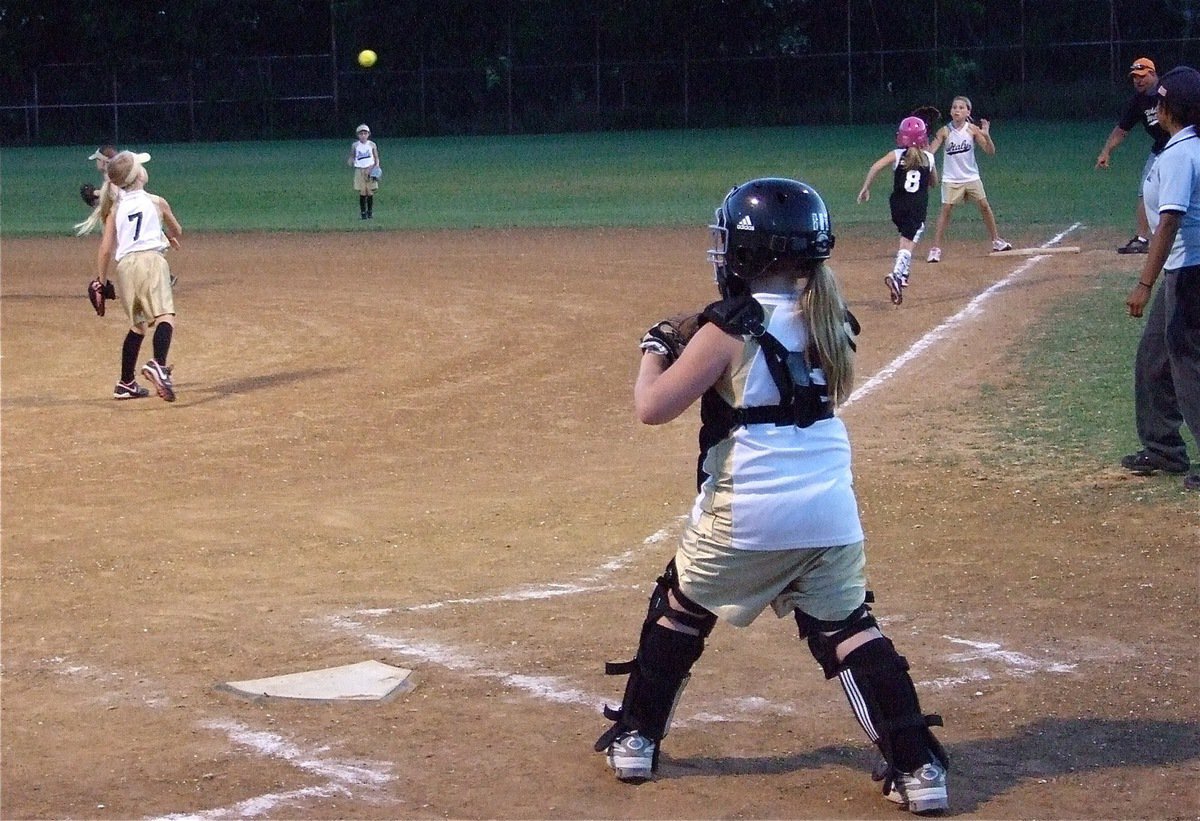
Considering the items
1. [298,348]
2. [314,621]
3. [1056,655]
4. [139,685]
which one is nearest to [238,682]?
[139,685]

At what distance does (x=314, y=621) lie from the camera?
6.57 m

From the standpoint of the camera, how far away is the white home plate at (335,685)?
5.61 m

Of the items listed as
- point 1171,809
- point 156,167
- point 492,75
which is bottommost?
point 1171,809

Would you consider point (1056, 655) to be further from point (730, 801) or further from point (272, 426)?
point (272, 426)

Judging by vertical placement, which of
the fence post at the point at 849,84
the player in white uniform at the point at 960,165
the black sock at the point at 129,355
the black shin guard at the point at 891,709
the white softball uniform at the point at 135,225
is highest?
the fence post at the point at 849,84

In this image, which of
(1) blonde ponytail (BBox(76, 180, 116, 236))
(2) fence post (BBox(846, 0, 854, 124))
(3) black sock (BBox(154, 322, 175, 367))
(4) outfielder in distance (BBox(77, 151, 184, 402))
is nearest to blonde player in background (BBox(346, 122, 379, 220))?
(1) blonde ponytail (BBox(76, 180, 116, 236))

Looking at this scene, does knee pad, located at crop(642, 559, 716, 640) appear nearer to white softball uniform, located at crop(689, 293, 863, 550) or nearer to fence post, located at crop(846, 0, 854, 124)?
white softball uniform, located at crop(689, 293, 863, 550)

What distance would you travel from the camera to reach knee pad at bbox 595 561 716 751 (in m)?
4.75

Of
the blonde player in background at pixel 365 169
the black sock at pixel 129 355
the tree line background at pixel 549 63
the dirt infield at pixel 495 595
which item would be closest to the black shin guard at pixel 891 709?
the dirt infield at pixel 495 595

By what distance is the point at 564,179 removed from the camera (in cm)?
Result: 3359

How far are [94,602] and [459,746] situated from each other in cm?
255

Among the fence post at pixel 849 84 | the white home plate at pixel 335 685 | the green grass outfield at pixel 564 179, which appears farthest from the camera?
the fence post at pixel 849 84

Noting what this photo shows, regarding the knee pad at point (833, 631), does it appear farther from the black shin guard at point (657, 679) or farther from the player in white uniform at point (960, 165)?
the player in white uniform at point (960, 165)

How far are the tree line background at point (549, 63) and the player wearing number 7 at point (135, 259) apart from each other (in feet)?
141
